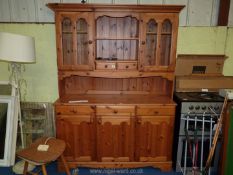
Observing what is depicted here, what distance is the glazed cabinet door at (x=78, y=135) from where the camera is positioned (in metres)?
2.30

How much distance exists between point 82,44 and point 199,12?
1.56m

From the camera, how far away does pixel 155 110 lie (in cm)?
230

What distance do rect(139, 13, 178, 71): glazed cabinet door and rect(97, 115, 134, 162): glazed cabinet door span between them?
0.68 meters

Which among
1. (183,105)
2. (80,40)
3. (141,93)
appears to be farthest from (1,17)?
(183,105)

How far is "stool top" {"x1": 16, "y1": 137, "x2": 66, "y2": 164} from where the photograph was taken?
6.04 ft

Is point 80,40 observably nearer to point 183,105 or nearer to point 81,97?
point 81,97

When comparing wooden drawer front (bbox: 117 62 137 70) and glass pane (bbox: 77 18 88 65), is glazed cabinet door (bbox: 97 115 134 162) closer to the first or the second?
wooden drawer front (bbox: 117 62 137 70)

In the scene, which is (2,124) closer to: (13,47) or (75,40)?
(13,47)

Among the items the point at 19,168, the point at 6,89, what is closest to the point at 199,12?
the point at 6,89

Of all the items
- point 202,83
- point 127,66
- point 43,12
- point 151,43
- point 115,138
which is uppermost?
point 43,12

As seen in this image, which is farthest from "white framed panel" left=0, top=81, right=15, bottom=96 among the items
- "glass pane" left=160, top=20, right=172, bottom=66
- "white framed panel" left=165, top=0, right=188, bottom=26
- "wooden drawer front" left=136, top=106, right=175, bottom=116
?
"white framed panel" left=165, top=0, right=188, bottom=26

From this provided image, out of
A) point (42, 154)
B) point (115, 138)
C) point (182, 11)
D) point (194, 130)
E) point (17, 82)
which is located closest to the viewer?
point (42, 154)

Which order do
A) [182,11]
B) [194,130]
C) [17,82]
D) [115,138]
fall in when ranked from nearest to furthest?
[194,130] → [115,138] → [17,82] → [182,11]

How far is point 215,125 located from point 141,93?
97 cm
